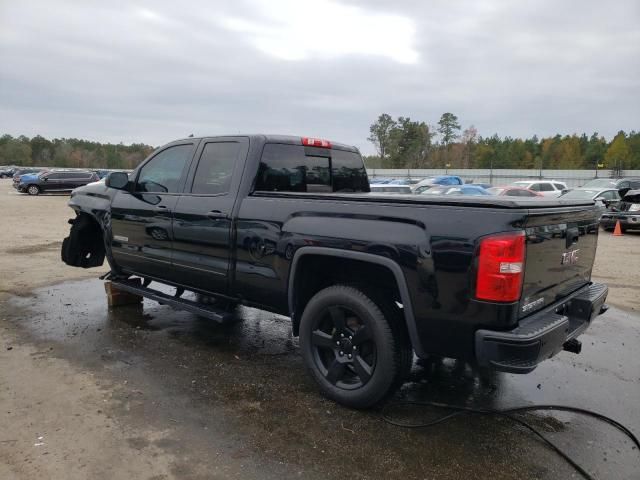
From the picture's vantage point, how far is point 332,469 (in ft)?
9.34

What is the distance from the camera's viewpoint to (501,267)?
2.71 meters

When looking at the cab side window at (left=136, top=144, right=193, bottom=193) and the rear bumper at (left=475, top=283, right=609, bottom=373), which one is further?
the cab side window at (left=136, top=144, right=193, bottom=193)

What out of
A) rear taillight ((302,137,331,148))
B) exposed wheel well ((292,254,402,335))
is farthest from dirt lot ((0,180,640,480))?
rear taillight ((302,137,331,148))

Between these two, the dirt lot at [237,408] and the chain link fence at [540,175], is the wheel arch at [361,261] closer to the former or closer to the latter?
the dirt lot at [237,408]

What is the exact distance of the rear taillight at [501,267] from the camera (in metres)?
2.70

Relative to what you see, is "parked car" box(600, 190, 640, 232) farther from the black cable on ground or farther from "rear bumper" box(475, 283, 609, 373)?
"rear bumper" box(475, 283, 609, 373)

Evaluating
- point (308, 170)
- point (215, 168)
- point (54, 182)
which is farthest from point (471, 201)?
point (54, 182)

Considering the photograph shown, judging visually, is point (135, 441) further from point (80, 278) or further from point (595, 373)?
point (80, 278)

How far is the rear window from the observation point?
4.27 metres

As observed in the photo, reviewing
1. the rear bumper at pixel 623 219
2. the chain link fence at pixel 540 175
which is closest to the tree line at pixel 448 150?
the chain link fence at pixel 540 175

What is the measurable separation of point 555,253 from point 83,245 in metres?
5.57

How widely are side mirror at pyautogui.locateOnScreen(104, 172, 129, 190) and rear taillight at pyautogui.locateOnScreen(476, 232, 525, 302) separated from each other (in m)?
3.79

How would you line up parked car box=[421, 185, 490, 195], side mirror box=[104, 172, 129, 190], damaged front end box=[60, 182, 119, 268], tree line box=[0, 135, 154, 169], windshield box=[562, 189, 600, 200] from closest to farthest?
side mirror box=[104, 172, 129, 190] < damaged front end box=[60, 182, 119, 268] < windshield box=[562, 189, 600, 200] < parked car box=[421, 185, 490, 195] < tree line box=[0, 135, 154, 169]

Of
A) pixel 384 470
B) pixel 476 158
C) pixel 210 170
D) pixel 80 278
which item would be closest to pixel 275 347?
pixel 210 170
